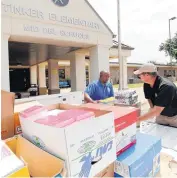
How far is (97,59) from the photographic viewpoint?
23.6 ft

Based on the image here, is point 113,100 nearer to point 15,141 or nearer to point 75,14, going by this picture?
point 15,141

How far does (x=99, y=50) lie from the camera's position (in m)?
7.17

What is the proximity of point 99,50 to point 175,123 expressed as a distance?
466 centimetres

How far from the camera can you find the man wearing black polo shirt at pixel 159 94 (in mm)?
2549

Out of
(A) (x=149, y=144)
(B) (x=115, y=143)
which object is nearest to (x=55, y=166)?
(B) (x=115, y=143)

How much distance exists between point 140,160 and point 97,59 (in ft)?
19.2

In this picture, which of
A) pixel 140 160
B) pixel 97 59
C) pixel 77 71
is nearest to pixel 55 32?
pixel 97 59

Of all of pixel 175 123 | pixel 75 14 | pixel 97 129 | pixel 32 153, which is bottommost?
pixel 175 123

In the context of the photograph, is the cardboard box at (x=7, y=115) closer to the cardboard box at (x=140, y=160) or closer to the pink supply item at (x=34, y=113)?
the pink supply item at (x=34, y=113)

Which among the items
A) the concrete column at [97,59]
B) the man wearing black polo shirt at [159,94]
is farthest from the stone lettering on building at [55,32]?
the man wearing black polo shirt at [159,94]

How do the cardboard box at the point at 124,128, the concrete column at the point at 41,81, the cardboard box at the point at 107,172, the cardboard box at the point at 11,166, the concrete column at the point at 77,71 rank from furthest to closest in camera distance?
1. the concrete column at the point at 41,81
2. the concrete column at the point at 77,71
3. the cardboard box at the point at 124,128
4. the cardboard box at the point at 107,172
5. the cardboard box at the point at 11,166

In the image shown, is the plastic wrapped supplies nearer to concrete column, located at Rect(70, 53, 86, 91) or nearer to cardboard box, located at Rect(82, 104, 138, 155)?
cardboard box, located at Rect(82, 104, 138, 155)

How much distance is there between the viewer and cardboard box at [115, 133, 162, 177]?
146 centimetres

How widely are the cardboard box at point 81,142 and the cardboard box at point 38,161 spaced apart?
0.03 metres
